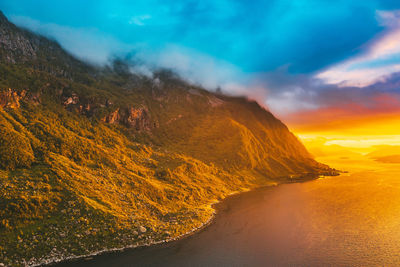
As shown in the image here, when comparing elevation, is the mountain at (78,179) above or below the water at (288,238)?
above

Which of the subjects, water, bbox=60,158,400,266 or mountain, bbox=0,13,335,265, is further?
mountain, bbox=0,13,335,265

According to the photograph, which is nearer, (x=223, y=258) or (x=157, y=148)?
(x=223, y=258)

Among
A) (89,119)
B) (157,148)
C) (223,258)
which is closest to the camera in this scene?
(223,258)

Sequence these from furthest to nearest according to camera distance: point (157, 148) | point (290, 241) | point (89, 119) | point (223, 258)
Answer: point (157, 148) → point (89, 119) → point (290, 241) → point (223, 258)

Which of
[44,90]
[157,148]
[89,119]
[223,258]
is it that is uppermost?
[44,90]

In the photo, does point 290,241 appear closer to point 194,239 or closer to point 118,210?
point 194,239

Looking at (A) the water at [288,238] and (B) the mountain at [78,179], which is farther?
(B) the mountain at [78,179]

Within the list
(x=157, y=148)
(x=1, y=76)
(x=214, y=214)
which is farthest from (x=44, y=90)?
(x=214, y=214)

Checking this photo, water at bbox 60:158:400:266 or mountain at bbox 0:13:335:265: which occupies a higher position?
mountain at bbox 0:13:335:265
